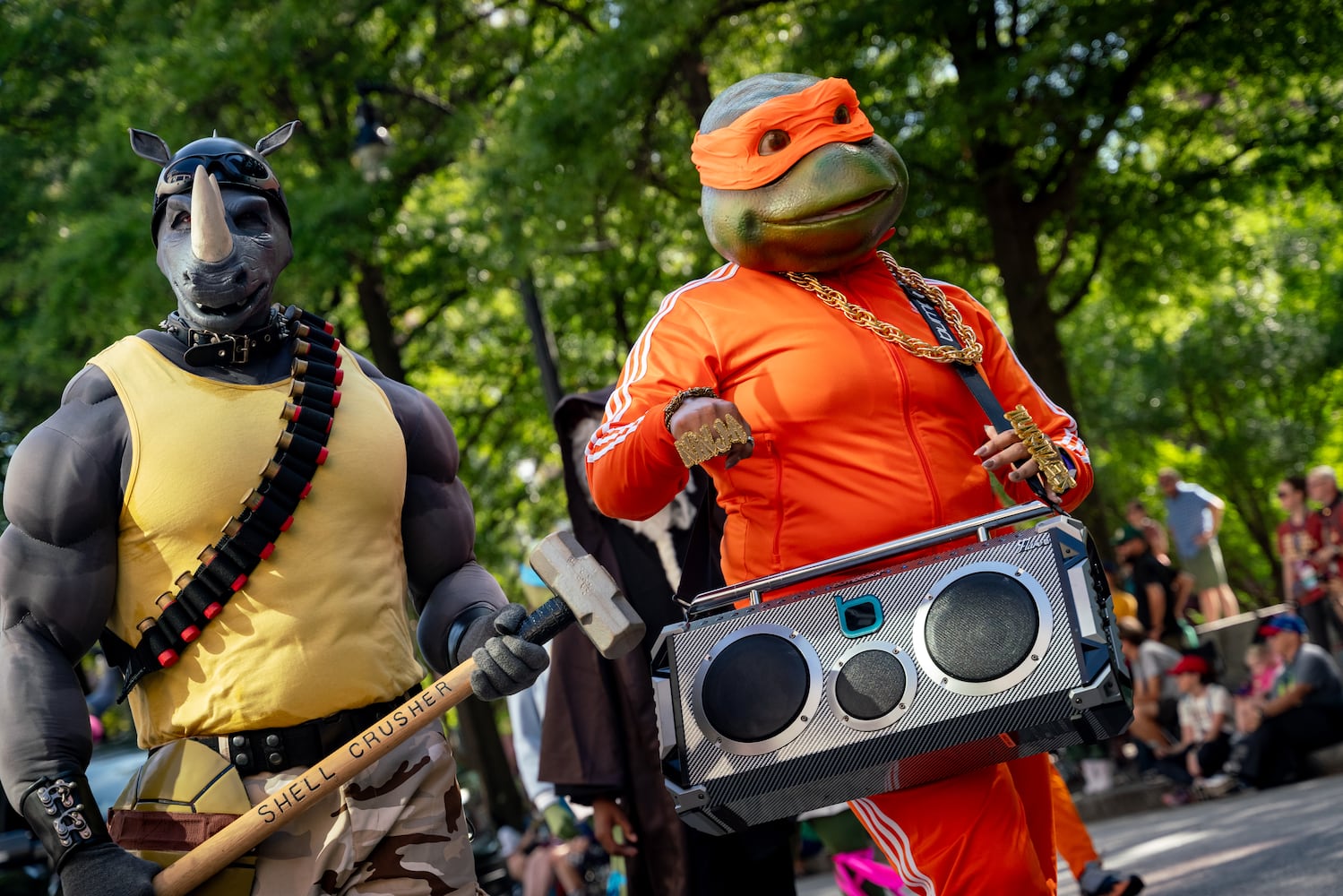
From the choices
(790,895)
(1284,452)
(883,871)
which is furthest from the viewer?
(1284,452)

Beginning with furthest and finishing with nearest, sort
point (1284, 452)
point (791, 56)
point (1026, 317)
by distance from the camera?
point (1284, 452) < point (1026, 317) < point (791, 56)

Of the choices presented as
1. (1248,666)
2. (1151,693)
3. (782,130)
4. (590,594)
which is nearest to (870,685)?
(590,594)

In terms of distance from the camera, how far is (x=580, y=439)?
570 centimetres

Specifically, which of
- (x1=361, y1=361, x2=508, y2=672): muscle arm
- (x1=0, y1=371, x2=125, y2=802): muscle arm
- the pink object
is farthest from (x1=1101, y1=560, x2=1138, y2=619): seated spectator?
(x1=0, y1=371, x2=125, y2=802): muscle arm

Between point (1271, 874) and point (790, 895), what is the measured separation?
2.36 metres

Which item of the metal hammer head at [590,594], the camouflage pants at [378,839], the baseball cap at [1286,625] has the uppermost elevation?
the metal hammer head at [590,594]

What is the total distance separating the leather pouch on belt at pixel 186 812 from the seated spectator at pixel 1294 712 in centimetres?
915

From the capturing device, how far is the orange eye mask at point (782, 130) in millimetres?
3877

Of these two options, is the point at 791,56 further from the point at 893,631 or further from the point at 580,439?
the point at 893,631

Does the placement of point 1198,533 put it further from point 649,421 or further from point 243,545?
point 243,545

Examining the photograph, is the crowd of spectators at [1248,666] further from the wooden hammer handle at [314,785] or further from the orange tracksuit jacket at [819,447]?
the wooden hammer handle at [314,785]

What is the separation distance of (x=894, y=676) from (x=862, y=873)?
3304 mm

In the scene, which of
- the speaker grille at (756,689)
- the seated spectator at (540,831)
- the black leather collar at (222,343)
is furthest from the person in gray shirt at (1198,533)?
the black leather collar at (222,343)

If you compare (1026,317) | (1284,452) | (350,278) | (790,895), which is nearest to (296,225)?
(350,278)
